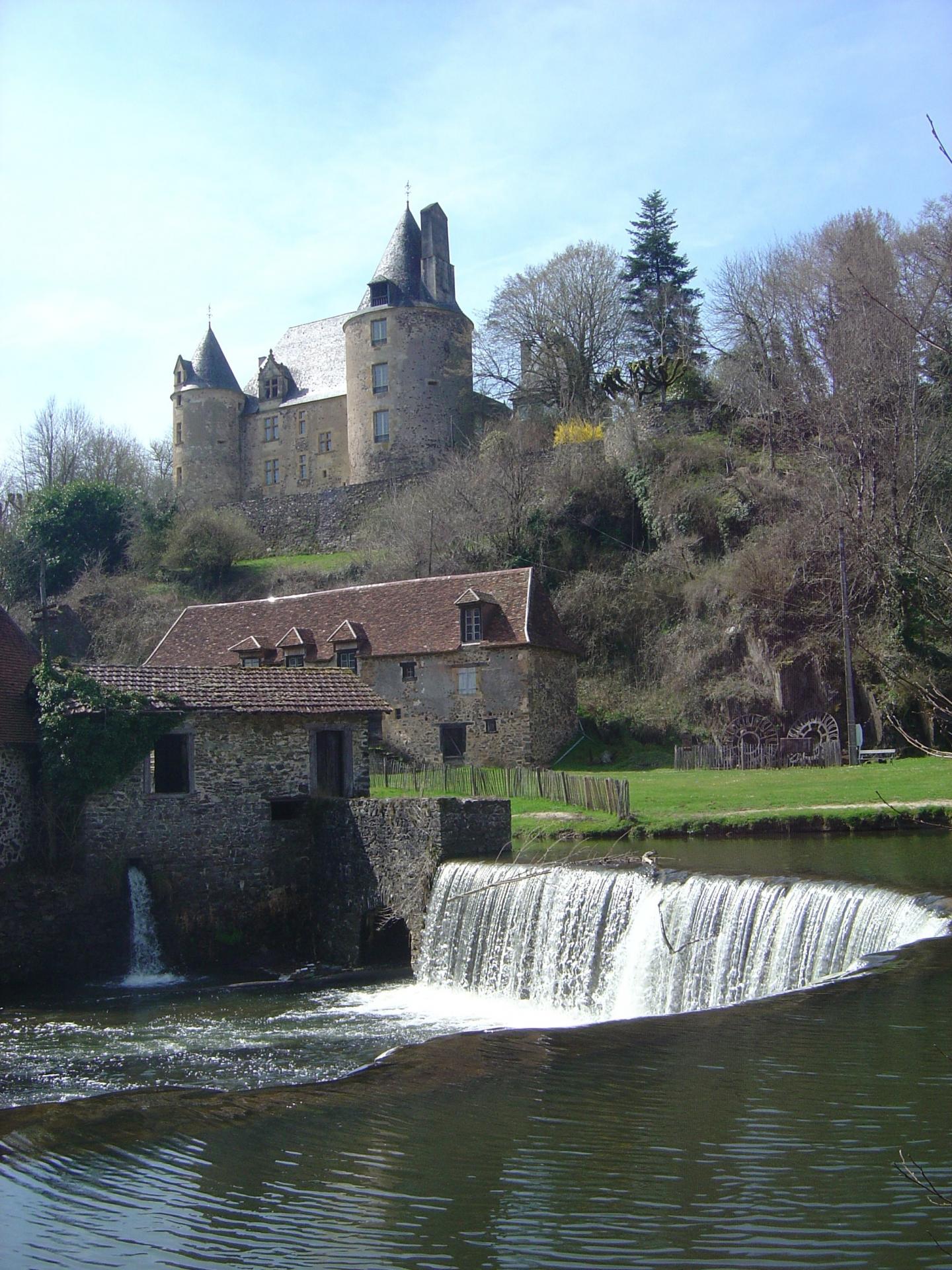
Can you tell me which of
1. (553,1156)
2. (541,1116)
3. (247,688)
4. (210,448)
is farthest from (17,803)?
(210,448)

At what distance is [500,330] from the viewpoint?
191 ft

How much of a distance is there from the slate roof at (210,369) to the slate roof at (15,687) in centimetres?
4292

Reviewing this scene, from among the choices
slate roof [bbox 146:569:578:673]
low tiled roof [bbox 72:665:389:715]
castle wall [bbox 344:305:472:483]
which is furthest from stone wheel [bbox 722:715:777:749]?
castle wall [bbox 344:305:472:483]

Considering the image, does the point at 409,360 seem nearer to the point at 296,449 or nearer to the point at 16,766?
the point at 296,449

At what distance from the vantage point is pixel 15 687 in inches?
840

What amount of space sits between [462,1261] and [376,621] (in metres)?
31.9

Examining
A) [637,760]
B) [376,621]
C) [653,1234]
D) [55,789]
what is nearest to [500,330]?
[376,621]

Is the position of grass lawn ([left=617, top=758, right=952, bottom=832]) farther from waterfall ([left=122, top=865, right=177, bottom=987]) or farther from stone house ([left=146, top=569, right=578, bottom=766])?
waterfall ([left=122, top=865, right=177, bottom=987])

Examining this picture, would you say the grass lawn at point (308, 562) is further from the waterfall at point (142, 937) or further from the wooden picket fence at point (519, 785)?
the waterfall at point (142, 937)

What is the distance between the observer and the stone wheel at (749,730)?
35.2 m

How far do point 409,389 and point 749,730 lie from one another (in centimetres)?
2844

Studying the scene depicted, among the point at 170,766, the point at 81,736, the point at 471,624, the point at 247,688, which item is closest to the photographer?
the point at 81,736

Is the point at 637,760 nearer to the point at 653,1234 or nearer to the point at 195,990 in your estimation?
the point at 195,990

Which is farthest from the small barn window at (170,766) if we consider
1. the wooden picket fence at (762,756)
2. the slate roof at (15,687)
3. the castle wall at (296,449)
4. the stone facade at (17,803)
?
the castle wall at (296,449)
